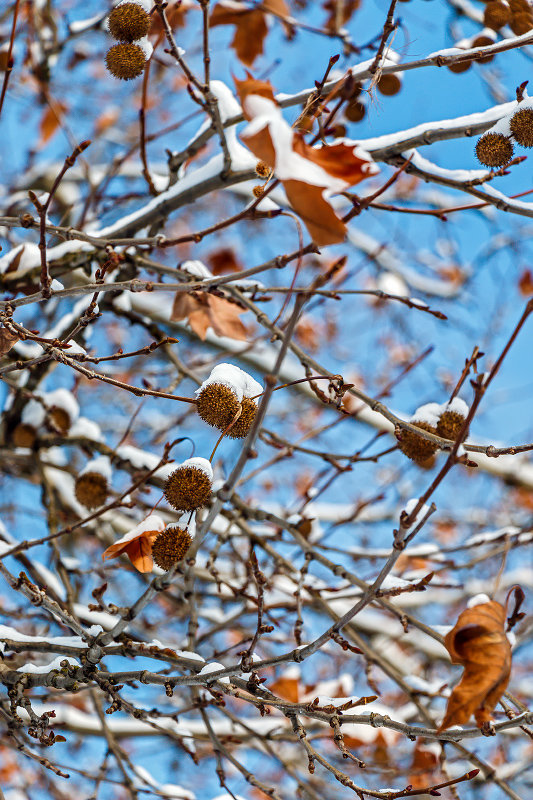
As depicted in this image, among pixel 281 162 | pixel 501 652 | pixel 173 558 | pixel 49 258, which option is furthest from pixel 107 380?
pixel 49 258

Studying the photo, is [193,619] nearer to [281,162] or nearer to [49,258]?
[49,258]

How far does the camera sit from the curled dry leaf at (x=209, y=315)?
1944 millimetres

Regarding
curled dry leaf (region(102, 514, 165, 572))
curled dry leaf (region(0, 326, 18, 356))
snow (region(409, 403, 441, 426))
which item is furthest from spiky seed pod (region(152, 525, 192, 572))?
snow (region(409, 403, 441, 426))

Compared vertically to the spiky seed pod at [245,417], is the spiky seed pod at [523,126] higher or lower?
higher

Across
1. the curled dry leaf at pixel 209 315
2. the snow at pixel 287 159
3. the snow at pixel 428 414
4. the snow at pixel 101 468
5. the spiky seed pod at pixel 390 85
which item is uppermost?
the spiky seed pod at pixel 390 85

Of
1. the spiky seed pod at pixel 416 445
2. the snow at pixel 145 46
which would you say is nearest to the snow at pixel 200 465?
the spiky seed pod at pixel 416 445

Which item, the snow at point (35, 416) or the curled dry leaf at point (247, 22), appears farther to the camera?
the snow at point (35, 416)

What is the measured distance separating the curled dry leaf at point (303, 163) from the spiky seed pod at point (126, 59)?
87 cm

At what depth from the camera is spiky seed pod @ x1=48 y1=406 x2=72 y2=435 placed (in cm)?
259

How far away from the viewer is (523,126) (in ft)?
4.87

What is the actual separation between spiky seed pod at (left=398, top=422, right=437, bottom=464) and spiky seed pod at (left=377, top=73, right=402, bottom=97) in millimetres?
1078

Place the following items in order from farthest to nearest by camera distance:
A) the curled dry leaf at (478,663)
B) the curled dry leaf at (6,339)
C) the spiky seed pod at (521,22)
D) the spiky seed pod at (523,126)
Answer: the spiky seed pod at (521,22) < the spiky seed pod at (523,126) < the curled dry leaf at (6,339) < the curled dry leaf at (478,663)

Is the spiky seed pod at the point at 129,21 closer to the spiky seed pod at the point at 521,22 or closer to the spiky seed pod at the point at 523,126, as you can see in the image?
the spiky seed pod at the point at 523,126

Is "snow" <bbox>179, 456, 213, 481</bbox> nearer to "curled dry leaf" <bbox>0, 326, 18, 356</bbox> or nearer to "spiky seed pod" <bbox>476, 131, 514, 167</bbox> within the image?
"curled dry leaf" <bbox>0, 326, 18, 356</bbox>
